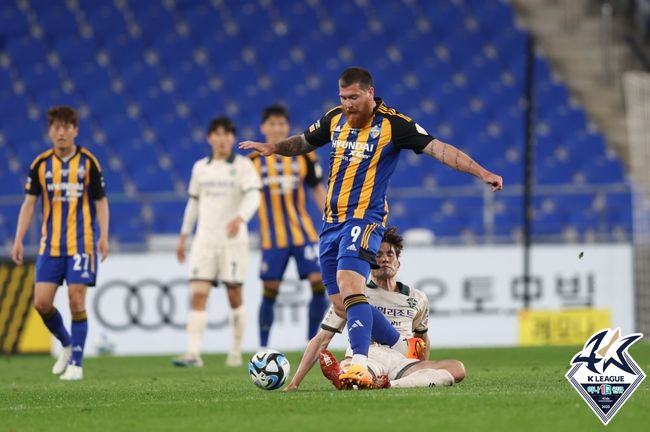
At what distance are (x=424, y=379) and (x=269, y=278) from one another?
5.28m

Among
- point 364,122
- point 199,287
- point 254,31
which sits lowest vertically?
point 199,287

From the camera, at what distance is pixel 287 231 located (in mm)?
13523

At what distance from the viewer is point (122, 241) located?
57.7 feet

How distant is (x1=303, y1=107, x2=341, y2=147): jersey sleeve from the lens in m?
8.48

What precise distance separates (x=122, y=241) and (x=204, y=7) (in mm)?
7993

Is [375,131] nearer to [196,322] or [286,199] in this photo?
[286,199]

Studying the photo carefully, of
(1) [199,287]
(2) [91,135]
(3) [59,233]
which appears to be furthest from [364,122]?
(2) [91,135]

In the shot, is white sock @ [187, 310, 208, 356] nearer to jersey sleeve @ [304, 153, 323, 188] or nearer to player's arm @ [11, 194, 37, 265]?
jersey sleeve @ [304, 153, 323, 188]

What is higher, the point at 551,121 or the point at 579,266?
the point at 551,121

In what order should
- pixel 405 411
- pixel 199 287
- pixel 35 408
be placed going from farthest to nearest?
1. pixel 199 287
2. pixel 35 408
3. pixel 405 411

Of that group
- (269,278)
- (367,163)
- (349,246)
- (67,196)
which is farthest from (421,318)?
(269,278)

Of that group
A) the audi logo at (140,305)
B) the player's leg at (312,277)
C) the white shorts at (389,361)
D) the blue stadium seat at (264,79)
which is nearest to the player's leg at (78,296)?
the player's leg at (312,277)

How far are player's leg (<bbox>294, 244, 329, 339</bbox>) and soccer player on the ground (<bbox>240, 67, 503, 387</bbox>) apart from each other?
486 cm

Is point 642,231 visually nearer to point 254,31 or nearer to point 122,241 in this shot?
point 122,241
